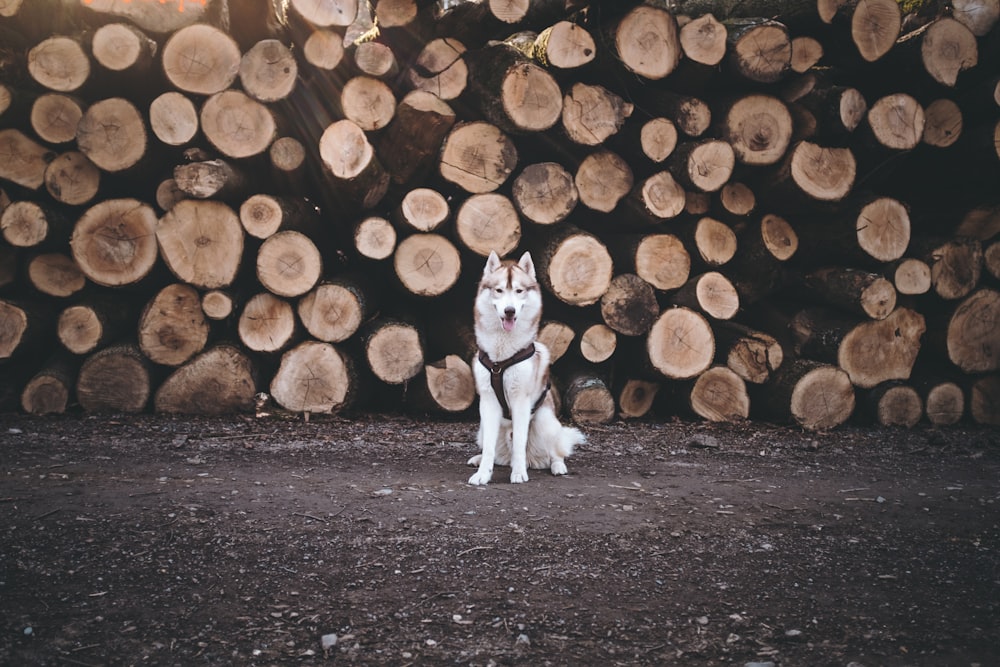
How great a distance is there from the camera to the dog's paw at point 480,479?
354 cm

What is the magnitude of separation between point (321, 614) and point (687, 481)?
237 cm

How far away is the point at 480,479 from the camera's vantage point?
3.56 m

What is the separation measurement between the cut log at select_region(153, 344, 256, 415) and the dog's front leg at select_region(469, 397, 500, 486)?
2.25m

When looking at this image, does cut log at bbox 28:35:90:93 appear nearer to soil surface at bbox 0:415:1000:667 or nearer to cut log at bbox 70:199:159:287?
cut log at bbox 70:199:159:287

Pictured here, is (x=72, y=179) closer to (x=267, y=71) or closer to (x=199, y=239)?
(x=199, y=239)

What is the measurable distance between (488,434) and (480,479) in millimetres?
312

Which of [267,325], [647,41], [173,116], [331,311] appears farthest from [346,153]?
[647,41]

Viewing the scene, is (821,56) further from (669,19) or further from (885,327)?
(885,327)

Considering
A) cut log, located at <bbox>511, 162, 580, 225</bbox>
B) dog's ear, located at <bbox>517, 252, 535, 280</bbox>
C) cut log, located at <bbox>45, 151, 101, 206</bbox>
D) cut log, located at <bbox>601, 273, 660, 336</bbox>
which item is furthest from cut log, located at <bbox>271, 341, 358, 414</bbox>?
cut log, located at <bbox>601, 273, 660, 336</bbox>

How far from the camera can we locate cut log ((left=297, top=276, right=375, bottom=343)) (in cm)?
489

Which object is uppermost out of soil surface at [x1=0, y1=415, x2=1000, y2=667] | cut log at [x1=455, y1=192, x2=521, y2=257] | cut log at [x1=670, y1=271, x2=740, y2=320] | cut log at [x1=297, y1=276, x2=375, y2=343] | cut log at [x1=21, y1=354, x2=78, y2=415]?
cut log at [x1=455, y1=192, x2=521, y2=257]

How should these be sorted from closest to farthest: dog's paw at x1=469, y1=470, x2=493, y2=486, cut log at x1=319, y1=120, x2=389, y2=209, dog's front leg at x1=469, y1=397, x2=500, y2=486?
dog's paw at x1=469, y1=470, x2=493, y2=486, dog's front leg at x1=469, y1=397, x2=500, y2=486, cut log at x1=319, y1=120, x2=389, y2=209

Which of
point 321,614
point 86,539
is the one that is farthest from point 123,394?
point 321,614

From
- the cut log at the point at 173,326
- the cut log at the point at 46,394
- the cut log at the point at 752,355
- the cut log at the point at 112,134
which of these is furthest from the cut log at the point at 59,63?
the cut log at the point at 752,355
